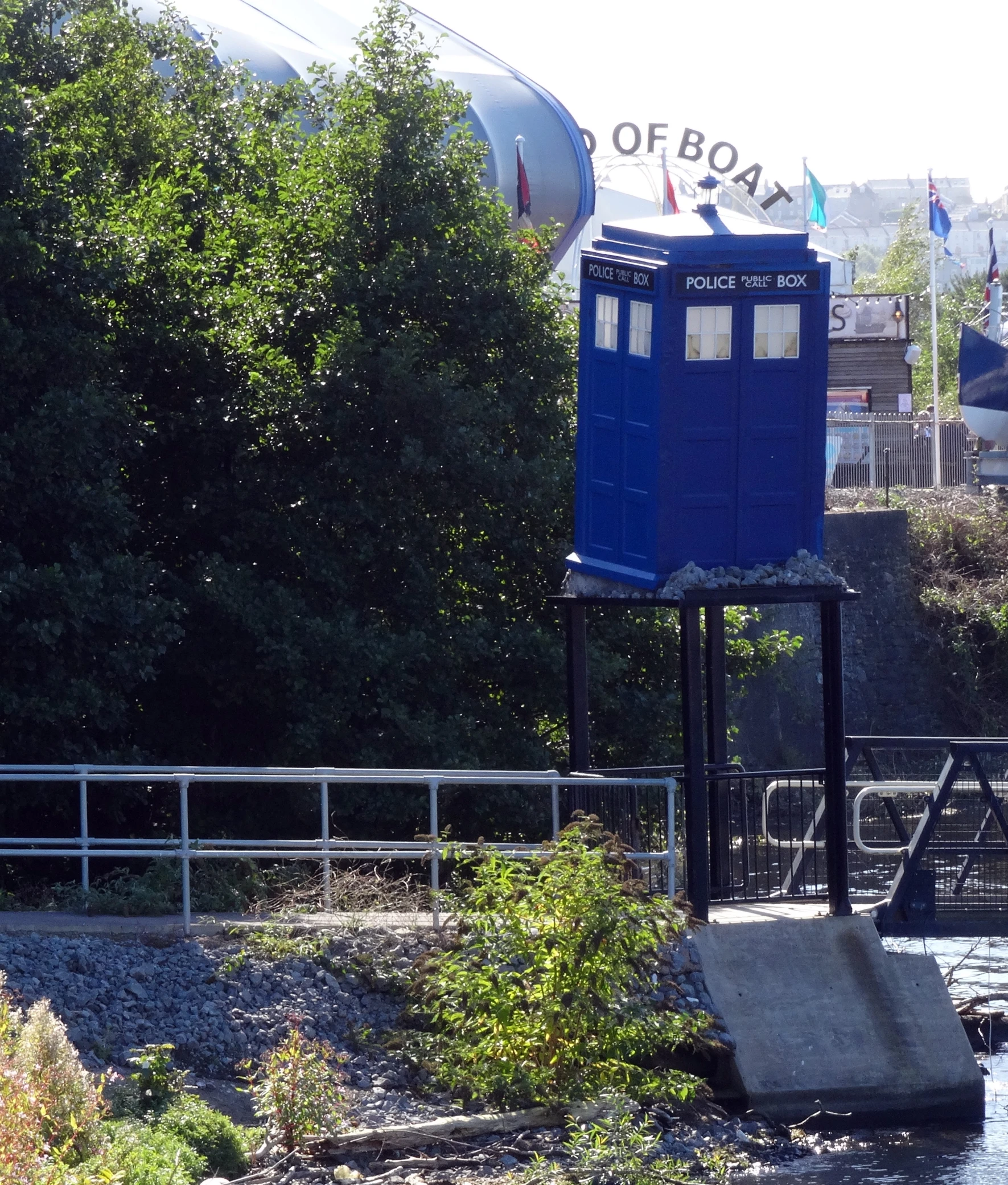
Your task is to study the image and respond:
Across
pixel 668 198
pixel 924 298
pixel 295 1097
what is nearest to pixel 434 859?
pixel 295 1097

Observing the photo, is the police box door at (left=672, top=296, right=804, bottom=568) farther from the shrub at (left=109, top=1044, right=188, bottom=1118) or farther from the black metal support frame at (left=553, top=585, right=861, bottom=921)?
the shrub at (left=109, top=1044, right=188, bottom=1118)

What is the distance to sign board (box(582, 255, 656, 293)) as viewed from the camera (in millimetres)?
10102

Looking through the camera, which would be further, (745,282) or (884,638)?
(884,638)

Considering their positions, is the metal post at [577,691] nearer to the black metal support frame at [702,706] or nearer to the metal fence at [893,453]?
the black metal support frame at [702,706]

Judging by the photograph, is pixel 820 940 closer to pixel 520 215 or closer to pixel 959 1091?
pixel 959 1091

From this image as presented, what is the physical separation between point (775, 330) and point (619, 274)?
3.63 feet

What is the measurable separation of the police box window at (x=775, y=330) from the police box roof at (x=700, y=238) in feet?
1.26

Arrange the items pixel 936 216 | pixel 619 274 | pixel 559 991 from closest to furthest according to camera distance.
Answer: pixel 559 991
pixel 619 274
pixel 936 216

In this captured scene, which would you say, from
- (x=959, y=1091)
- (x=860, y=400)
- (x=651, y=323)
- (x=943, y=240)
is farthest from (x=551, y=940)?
(x=860, y=400)

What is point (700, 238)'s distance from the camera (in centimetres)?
1014

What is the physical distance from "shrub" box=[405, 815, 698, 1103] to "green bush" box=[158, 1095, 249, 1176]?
1.55 meters

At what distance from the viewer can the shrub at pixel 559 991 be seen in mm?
8922

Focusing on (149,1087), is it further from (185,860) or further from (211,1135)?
(185,860)

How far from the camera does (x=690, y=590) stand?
10.0m
